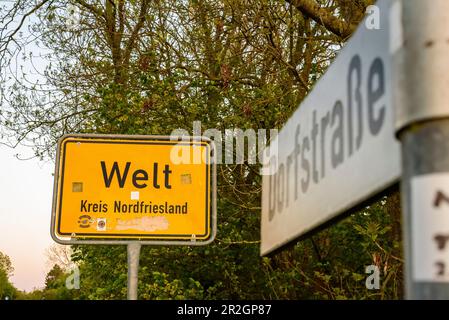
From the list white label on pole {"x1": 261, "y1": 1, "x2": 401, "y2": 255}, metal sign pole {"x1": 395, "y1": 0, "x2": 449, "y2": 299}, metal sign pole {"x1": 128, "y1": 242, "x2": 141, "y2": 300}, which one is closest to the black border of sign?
metal sign pole {"x1": 128, "y1": 242, "x2": 141, "y2": 300}

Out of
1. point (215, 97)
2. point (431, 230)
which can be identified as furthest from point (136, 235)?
point (215, 97)

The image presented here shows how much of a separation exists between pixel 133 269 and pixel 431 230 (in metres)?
2.15

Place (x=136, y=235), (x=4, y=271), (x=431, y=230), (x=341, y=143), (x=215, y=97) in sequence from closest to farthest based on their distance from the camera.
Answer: (x=431, y=230) → (x=341, y=143) → (x=136, y=235) → (x=215, y=97) → (x=4, y=271)

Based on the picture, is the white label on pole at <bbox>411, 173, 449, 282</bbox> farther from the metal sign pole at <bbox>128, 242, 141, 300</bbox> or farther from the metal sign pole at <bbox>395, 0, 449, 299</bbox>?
the metal sign pole at <bbox>128, 242, 141, 300</bbox>

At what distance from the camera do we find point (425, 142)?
0.67 metres

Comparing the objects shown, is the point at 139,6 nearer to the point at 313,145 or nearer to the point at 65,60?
the point at 65,60

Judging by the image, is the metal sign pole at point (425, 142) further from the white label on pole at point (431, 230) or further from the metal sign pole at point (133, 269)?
the metal sign pole at point (133, 269)

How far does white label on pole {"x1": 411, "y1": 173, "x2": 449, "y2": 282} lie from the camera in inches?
25.5

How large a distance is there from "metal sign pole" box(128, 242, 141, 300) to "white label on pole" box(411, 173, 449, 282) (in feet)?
6.59

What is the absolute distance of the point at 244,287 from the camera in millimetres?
8070

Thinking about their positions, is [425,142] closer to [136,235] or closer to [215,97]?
[136,235]

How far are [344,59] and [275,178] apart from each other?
20.8 inches

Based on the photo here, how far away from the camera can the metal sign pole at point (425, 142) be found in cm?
65
